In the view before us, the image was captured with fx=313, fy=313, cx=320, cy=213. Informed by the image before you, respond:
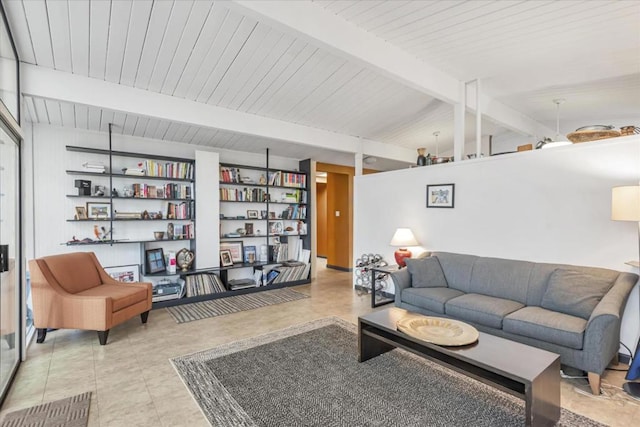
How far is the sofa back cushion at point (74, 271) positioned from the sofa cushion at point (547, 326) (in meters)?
4.26

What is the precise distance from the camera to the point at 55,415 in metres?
2.02

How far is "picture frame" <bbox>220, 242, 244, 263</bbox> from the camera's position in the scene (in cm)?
528

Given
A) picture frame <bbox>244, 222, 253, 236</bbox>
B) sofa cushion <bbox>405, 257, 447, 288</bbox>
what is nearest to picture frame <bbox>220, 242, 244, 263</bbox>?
picture frame <bbox>244, 222, 253, 236</bbox>

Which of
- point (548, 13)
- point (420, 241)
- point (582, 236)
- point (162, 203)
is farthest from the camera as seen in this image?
point (162, 203)

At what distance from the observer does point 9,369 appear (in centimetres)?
243

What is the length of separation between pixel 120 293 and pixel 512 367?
3558mm

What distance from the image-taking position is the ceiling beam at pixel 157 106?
2.89 metres

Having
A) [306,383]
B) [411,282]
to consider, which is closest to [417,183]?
[411,282]

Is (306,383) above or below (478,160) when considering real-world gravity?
below

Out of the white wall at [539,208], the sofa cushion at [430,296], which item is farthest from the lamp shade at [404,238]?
the sofa cushion at [430,296]

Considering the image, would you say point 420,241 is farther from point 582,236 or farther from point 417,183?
point 582,236

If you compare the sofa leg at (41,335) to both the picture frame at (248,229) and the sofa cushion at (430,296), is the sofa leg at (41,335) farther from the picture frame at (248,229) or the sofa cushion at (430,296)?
the sofa cushion at (430,296)

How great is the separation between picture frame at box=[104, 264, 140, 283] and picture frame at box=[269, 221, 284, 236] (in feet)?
7.18

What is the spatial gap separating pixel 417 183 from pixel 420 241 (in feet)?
2.75
